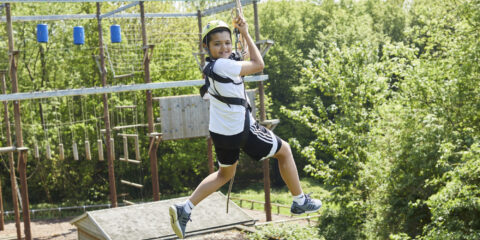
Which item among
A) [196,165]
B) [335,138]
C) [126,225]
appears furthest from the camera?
[196,165]

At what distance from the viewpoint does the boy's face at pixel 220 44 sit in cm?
458

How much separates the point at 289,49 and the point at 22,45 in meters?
16.8

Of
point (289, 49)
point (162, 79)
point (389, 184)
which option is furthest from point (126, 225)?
point (289, 49)

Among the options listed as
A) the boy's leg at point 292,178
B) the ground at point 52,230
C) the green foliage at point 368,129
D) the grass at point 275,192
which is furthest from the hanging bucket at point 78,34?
the grass at point 275,192

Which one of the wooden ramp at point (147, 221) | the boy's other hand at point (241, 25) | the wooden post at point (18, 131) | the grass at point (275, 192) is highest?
the boy's other hand at point (241, 25)

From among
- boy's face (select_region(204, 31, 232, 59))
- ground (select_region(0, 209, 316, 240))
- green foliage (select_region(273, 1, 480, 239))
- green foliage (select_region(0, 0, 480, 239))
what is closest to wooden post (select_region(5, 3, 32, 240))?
green foliage (select_region(0, 0, 480, 239))

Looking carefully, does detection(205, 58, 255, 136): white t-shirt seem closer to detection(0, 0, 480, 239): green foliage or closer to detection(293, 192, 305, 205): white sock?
detection(293, 192, 305, 205): white sock

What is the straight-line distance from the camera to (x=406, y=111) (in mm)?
15078

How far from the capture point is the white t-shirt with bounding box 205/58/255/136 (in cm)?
450

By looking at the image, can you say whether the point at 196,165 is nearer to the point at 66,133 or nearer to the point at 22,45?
the point at 66,133

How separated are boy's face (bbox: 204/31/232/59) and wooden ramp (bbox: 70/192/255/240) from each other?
916 centimetres

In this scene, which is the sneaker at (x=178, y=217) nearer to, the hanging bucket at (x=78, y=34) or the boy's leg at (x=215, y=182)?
the boy's leg at (x=215, y=182)

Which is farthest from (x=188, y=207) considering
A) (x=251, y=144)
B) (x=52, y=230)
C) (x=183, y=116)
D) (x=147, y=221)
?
(x=52, y=230)

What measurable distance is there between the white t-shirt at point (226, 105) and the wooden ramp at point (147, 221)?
29.7ft
